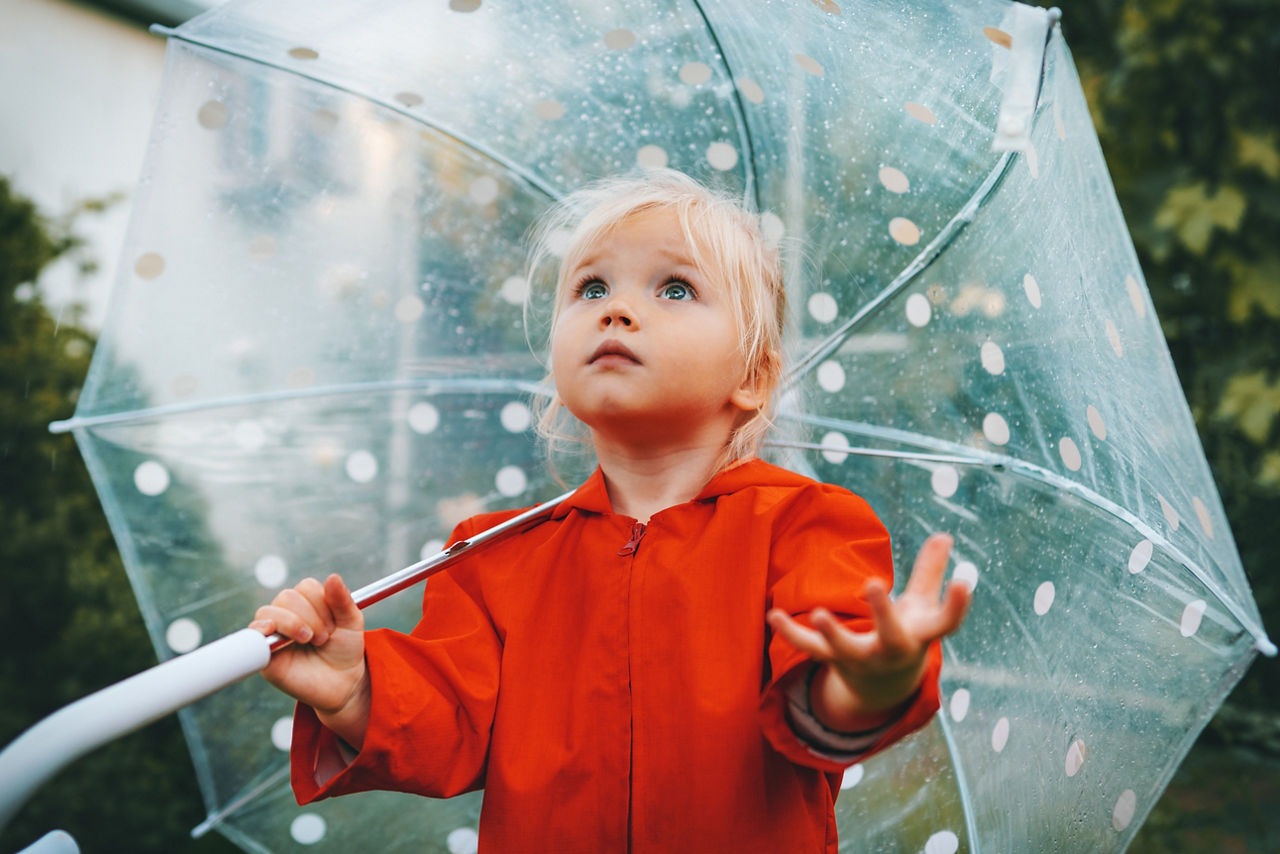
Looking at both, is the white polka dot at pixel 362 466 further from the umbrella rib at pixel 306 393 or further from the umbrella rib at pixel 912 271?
the umbrella rib at pixel 912 271

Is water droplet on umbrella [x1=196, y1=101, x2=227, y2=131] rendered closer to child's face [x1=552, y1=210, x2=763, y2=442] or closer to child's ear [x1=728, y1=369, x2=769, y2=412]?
child's face [x1=552, y1=210, x2=763, y2=442]

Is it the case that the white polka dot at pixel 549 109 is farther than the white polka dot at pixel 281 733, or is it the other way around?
the white polka dot at pixel 281 733

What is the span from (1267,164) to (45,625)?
3.48 meters

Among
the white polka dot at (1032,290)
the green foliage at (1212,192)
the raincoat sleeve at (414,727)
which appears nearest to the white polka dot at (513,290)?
the raincoat sleeve at (414,727)

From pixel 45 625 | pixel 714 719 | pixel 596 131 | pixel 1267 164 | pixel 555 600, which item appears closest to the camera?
pixel 714 719

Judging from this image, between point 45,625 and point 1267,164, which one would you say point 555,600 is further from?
point 1267,164

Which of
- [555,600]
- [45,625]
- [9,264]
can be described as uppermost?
[9,264]

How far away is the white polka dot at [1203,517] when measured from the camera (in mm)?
1460

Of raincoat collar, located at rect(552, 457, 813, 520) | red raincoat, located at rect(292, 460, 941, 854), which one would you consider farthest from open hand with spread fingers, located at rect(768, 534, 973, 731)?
raincoat collar, located at rect(552, 457, 813, 520)

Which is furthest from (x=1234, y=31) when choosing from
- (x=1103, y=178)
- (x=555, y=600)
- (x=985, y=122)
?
(x=555, y=600)

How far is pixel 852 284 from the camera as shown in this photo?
5.33ft

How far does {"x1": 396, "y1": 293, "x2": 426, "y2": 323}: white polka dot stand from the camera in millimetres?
1811

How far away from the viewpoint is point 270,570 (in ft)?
5.82

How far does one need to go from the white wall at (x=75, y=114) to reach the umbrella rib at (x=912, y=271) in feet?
6.31
